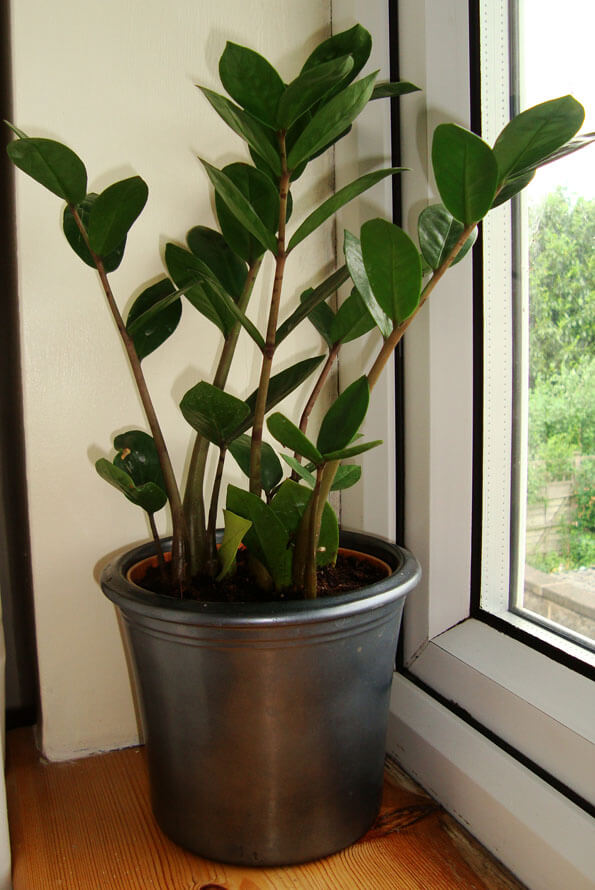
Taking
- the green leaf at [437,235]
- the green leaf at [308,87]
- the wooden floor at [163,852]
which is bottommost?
the wooden floor at [163,852]

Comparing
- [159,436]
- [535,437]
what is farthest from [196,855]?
[535,437]

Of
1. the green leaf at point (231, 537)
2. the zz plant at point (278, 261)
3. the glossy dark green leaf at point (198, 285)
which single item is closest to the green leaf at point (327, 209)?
the zz plant at point (278, 261)

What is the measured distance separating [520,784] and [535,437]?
1.10 feet

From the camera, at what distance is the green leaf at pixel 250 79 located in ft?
1.52

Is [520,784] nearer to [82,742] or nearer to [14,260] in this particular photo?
[82,742]

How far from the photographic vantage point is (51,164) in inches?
20.6

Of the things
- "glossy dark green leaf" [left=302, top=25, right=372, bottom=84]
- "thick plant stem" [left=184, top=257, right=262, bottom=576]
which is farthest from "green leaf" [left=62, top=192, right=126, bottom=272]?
"glossy dark green leaf" [left=302, top=25, right=372, bottom=84]

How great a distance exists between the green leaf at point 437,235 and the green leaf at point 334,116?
11cm

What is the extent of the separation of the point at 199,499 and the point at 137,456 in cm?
7

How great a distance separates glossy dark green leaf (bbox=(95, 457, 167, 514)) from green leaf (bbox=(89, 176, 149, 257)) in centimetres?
18

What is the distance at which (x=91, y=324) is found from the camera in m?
0.74

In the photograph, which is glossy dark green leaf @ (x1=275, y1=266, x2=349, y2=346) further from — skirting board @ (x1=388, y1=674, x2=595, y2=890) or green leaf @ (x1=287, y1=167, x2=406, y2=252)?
skirting board @ (x1=388, y1=674, x2=595, y2=890)

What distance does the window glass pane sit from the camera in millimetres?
641

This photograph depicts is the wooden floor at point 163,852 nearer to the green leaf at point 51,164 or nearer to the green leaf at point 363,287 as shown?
the green leaf at point 363,287
